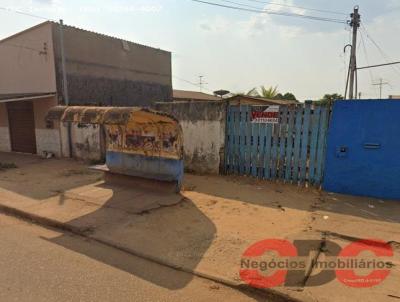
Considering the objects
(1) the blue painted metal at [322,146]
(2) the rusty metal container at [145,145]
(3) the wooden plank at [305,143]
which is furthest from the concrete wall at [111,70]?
(1) the blue painted metal at [322,146]

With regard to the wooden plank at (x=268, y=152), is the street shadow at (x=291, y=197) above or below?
below

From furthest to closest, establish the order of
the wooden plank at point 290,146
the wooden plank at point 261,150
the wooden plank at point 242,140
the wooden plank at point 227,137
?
the wooden plank at point 227,137
the wooden plank at point 242,140
the wooden plank at point 261,150
the wooden plank at point 290,146

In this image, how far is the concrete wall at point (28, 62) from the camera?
12.4 meters

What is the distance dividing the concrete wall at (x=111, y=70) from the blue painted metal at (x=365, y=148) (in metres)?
10.5

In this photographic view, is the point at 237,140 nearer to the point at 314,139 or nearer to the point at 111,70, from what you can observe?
the point at 314,139

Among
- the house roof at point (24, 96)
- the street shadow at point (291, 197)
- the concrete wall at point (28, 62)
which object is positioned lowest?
the street shadow at point (291, 197)

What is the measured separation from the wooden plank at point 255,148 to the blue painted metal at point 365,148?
5.55ft

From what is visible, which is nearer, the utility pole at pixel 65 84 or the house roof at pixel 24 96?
the house roof at pixel 24 96

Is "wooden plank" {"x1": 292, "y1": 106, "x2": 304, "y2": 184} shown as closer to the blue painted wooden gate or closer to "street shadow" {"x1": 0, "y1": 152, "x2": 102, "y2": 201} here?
the blue painted wooden gate

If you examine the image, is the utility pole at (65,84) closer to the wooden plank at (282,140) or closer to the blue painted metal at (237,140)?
the blue painted metal at (237,140)

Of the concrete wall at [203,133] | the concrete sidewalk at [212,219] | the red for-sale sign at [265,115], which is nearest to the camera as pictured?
the concrete sidewalk at [212,219]

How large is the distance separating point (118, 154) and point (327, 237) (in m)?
5.22

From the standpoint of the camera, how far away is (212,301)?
10.7 feet

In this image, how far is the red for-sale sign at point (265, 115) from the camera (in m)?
7.45
